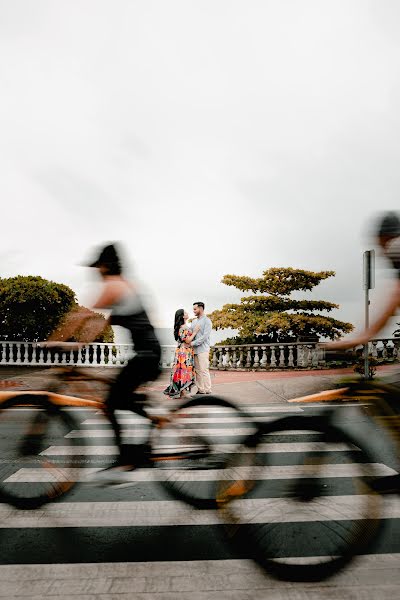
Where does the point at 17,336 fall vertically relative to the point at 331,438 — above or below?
above

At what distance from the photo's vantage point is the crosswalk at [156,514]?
3.51 meters

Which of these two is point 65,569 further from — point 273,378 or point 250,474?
point 273,378

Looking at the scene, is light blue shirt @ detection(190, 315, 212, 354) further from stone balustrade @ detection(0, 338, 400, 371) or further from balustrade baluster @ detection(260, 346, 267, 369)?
balustrade baluster @ detection(260, 346, 267, 369)

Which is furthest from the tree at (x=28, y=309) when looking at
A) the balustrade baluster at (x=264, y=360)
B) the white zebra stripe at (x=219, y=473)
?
the white zebra stripe at (x=219, y=473)

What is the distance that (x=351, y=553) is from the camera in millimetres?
3311

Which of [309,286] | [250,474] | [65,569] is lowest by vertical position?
[65,569]

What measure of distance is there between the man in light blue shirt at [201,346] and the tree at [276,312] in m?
11.6

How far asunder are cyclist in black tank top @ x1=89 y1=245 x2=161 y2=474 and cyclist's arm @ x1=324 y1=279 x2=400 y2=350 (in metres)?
1.50

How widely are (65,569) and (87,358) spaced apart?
59.4 feet

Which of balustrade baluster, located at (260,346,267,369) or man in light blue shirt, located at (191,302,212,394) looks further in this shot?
balustrade baluster, located at (260,346,267,369)

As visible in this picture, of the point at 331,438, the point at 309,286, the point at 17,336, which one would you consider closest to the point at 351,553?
the point at 331,438

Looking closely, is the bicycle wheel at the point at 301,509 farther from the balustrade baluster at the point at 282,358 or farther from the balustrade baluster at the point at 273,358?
the balustrade baluster at the point at 273,358

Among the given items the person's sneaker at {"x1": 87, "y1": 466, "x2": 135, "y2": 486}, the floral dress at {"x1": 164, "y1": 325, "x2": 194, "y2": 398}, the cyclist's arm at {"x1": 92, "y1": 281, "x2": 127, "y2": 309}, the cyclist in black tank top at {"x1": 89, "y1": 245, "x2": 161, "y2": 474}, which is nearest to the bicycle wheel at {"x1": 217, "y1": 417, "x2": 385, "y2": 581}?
the cyclist in black tank top at {"x1": 89, "y1": 245, "x2": 161, "y2": 474}

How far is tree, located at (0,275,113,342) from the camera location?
856 inches
